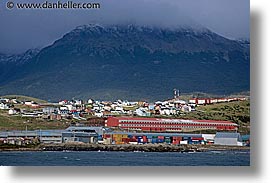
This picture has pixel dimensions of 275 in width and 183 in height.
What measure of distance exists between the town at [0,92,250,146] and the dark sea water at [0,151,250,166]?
11 cm

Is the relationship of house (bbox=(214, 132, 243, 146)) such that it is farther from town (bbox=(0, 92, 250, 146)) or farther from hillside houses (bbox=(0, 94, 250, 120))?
hillside houses (bbox=(0, 94, 250, 120))

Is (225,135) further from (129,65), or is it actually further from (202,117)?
(129,65)

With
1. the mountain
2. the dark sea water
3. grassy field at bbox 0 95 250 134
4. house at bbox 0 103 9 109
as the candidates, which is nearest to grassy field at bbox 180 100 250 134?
grassy field at bbox 0 95 250 134

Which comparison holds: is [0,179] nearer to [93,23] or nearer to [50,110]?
[50,110]

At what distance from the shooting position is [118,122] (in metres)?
6.46

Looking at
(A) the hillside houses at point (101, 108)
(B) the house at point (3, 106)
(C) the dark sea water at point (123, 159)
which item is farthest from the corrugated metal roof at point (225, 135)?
(B) the house at point (3, 106)

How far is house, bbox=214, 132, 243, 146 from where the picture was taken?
6.45 metres

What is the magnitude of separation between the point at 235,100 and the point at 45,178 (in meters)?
1.75

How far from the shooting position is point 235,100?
6.45 meters

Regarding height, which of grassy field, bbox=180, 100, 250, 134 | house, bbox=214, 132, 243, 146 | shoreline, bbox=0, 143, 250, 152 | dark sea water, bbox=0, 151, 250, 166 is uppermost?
grassy field, bbox=180, 100, 250, 134

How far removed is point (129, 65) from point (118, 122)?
0.51 m

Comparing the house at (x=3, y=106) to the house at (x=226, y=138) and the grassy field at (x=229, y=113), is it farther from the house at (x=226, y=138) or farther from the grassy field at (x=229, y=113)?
the house at (x=226, y=138)

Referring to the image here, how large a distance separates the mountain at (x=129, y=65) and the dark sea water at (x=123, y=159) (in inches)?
19.4

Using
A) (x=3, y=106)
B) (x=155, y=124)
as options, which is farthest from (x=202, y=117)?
(x=3, y=106)
